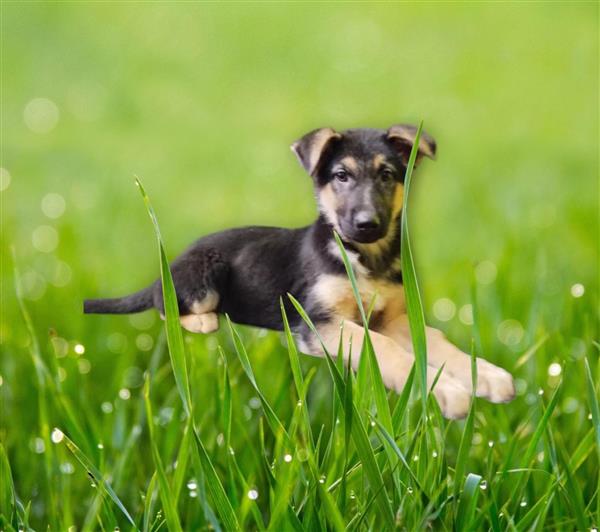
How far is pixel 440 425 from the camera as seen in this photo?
123cm

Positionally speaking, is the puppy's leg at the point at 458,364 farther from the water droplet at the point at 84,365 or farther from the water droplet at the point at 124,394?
the water droplet at the point at 84,365

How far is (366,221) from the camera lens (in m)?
1.12

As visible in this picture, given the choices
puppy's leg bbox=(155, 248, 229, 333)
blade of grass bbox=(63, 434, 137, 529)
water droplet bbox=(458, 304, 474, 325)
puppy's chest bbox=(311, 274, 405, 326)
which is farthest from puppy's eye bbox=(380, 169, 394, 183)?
water droplet bbox=(458, 304, 474, 325)

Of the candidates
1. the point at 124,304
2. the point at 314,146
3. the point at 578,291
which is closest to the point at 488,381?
the point at 314,146

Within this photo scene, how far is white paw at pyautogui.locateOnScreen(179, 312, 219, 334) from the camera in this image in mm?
1214

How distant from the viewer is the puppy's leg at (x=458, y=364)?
1155 millimetres

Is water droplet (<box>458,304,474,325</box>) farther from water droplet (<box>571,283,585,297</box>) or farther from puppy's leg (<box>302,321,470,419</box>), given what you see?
puppy's leg (<box>302,321,470,419</box>)

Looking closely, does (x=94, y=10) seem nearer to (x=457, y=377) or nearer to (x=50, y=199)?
(x=50, y=199)

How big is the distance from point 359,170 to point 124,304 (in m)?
0.38

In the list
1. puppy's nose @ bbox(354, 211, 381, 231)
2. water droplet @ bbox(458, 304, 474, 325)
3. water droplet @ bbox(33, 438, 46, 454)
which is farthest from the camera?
water droplet @ bbox(458, 304, 474, 325)

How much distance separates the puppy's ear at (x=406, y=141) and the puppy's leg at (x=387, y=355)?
→ 0.21 metres

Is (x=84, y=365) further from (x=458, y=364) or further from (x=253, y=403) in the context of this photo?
(x=458, y=364)

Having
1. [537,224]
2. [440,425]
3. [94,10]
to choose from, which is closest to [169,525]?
[440,425]

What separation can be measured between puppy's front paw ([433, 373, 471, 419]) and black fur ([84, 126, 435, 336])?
0.45ft
